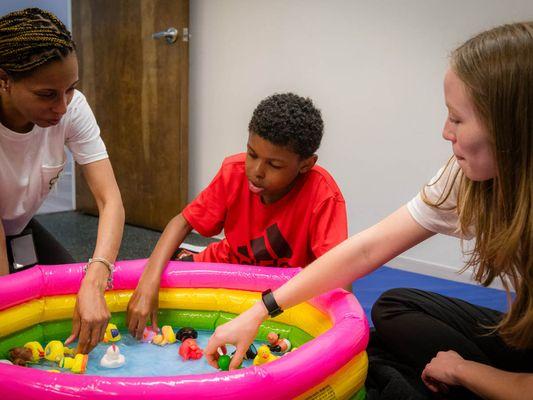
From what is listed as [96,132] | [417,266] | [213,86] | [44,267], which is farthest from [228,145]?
[44,267]

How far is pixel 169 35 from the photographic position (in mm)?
3061

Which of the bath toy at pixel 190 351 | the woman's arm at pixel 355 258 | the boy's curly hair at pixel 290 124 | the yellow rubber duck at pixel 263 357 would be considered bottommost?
the bath toy at pixel 190 351

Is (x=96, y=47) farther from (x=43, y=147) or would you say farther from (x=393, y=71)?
(x=43, y=147)

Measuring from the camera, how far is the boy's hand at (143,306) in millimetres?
1413

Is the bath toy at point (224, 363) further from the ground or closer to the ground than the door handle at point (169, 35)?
closer to the ground

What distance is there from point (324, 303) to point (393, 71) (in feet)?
5.07

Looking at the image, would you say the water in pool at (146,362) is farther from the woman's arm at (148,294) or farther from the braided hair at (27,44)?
the braided hair at (27,44)

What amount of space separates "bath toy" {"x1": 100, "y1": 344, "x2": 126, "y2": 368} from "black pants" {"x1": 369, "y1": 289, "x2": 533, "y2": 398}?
0.66 meters

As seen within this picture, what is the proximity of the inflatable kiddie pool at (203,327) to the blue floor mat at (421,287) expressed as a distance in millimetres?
658

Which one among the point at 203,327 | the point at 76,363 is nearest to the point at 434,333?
the point at 203,327

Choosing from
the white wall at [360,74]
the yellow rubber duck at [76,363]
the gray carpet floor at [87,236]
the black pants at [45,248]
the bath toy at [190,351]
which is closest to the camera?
the yellow rubber duck at [76,363]

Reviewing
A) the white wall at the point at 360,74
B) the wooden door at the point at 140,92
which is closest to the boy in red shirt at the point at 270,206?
the white wall at the point at 360,74

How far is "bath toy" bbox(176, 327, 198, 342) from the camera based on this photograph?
1.42 meters

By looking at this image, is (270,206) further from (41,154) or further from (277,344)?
(41,154)
